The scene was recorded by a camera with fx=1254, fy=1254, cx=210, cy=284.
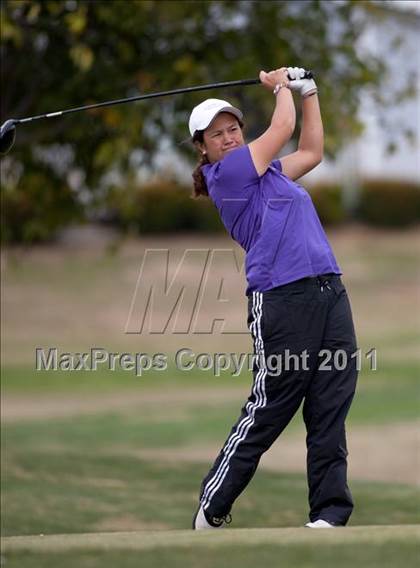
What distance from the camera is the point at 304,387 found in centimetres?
570

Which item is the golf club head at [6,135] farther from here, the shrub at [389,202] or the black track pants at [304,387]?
the shrub at [389,202]

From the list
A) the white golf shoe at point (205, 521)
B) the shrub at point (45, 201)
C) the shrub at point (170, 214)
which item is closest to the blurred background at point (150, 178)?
the shrub at point (45, 201)

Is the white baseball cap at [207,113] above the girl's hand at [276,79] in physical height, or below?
below

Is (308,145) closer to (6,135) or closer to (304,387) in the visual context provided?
(304,387)

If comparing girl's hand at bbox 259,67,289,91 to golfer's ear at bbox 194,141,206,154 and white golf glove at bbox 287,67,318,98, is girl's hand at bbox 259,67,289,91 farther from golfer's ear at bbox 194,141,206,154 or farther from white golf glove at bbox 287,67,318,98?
golfer's ear at bbox 194,141,206,154

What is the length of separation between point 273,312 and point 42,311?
24.1 m

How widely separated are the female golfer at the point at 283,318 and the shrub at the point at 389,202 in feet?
109

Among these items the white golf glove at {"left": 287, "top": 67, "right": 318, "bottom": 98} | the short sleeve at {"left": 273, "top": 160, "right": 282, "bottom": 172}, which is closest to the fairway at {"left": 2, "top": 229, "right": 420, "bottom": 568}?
the short sleeve at {"left": 273, "top": 160, "right": 282, "bottom": 172}

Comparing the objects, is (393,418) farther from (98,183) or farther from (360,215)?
(360,215)

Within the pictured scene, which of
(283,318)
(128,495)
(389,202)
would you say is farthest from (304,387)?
(389,202)

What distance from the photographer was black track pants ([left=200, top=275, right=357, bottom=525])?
561 cm

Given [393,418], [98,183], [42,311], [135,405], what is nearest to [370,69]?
[98,183]

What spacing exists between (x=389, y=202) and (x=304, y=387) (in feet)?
110

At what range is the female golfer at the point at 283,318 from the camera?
5609 millimetres
